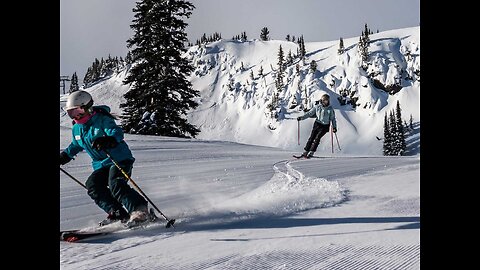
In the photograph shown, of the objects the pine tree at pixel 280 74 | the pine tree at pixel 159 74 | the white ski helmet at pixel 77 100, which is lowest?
the white ski helmet at pixel 77 100

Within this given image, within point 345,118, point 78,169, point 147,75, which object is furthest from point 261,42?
point 78,169

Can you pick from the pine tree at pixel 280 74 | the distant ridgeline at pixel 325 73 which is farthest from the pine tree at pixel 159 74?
the pine tree at pixel 280 74

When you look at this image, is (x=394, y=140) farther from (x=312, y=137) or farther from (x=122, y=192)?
(x=122, y=192)

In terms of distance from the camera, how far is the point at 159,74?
64.7ft

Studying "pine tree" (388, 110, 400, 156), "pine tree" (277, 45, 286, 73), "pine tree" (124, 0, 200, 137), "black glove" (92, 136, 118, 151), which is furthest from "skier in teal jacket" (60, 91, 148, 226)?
"pine tree" (277, 45, 286, 73)

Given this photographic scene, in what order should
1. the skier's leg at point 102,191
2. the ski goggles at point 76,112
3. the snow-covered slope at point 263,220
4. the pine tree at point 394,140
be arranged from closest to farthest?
the snow-covered slope at point 263,220 → the ski goggles at point 76,112 → the skier's leg at point 102,191 → the pine tree at point 394,140

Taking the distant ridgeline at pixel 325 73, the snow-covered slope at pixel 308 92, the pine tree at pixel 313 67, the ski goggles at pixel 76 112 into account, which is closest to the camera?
the ski goggles at pixel 76 112

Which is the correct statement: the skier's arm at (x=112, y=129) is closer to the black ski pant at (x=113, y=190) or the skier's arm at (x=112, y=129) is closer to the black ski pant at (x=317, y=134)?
the black ski pant at (x=113, y=190)

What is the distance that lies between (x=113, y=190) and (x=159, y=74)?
16.4 metres

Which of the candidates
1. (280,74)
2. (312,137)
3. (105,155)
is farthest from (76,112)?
(280,74)

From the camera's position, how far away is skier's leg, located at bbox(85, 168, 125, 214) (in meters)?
4.03

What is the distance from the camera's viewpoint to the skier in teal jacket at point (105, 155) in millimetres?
3812

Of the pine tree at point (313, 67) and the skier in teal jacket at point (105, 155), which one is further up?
the pine tree at point (313, 67)
